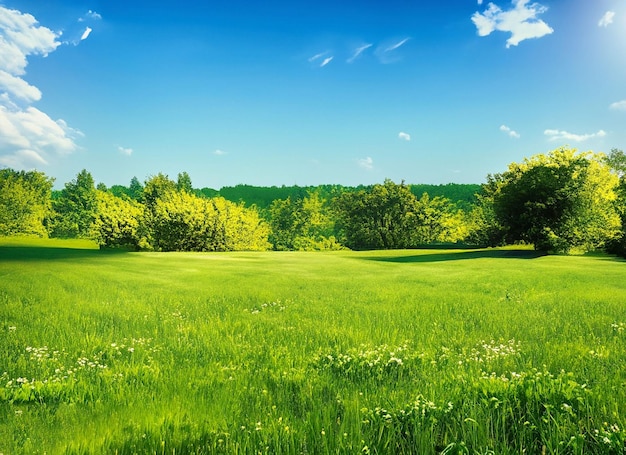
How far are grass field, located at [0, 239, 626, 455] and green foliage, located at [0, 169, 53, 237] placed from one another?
51213mm

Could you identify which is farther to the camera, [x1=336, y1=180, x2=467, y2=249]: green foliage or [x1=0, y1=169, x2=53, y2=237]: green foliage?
[x1=336, y1=180, x2=467, y2=249]: green foliage

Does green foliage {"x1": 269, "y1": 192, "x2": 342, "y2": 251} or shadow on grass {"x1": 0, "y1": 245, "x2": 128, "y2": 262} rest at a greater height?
green foliage {"x1": 269, "y1": 192, "x2": 342, "y2": 251}

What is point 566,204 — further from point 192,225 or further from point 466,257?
point 192,225

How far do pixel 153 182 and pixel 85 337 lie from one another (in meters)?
64.9

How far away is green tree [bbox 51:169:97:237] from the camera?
233 feet

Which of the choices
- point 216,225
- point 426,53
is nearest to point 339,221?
point 216,225

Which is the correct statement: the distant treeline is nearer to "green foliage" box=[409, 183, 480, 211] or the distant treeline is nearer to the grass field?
"green foliage" box=[409, 183, 480, 211]

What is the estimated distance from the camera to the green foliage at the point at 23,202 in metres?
51.6

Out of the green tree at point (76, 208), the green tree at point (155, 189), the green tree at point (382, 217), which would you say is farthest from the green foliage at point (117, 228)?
the green tree at point (382, 217)

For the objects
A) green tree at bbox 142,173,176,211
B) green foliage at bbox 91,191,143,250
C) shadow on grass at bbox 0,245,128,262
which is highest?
green tree at bbox 142,173,176,211

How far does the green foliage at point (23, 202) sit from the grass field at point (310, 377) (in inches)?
2016

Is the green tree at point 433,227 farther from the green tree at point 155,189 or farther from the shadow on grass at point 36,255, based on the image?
the shadow on grass at point 36,255

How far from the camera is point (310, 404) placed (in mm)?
4340

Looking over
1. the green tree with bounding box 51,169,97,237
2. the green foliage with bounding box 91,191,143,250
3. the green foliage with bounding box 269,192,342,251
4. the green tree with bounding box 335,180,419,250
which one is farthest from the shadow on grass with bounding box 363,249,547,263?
the green tree with bounding box 51,169,97,237
